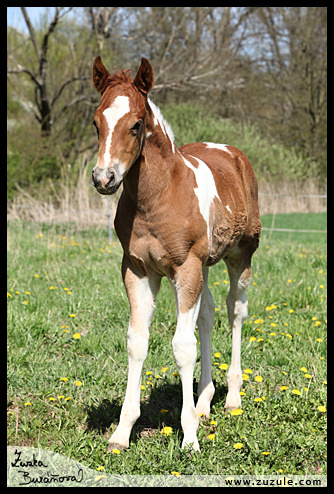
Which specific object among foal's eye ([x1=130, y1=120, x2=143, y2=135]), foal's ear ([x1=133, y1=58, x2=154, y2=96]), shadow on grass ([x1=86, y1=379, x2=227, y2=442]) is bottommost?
shadow on grass ([x1=86, y1=379, x2=227, y2=442])

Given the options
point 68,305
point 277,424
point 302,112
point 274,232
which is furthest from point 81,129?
point 277,424

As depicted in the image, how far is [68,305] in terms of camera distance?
17.5 feet

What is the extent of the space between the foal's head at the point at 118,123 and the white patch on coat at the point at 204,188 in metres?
0.47

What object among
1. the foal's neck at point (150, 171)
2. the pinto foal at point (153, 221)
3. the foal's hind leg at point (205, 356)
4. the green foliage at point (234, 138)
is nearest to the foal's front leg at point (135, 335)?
the pinto foal at point (153, 221)

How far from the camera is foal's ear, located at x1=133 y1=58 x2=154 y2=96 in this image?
275 cm

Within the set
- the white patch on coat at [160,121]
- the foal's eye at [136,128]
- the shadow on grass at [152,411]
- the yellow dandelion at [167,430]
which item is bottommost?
the shadow on grass at [152,411]

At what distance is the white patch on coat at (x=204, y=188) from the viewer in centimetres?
305

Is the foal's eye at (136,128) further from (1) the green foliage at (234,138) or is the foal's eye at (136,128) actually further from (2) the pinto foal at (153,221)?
(1) the green foliage at (234,138)

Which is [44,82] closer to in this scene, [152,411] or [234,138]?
[234,138]

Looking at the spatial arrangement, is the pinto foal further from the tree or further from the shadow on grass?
the tree

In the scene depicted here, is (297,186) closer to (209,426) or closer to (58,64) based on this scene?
(58,64)

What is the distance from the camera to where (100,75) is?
2.85m

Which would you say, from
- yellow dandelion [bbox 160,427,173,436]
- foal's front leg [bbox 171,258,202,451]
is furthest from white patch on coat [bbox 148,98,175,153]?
yellow dandelion [bbox 160,427,173,436]

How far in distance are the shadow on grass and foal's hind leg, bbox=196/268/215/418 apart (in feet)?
0.59
